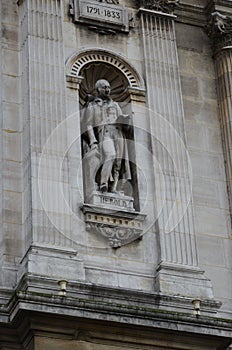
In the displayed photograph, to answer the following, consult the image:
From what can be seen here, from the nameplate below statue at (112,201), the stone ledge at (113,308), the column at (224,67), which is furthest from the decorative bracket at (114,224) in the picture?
the column at (224,67)

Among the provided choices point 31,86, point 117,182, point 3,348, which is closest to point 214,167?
point 117,182

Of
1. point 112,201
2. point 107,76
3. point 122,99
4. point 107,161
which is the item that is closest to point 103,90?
point 122,99

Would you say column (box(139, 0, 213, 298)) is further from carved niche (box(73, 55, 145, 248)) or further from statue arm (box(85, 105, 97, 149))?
statue arm (box(85, 105, 97, 149))

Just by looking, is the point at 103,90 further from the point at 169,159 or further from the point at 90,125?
the point at 169,159

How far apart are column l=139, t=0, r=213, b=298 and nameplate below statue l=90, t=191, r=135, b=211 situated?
25.9 inches

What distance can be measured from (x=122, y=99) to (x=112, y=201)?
9.36 ft

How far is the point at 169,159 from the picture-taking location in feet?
97.2

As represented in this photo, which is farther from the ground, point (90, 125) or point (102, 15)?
point (102, 15)

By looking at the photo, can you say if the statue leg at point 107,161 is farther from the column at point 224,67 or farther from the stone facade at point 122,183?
the column at point 224,67

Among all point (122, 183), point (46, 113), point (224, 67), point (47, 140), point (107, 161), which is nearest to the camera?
point (47, 140)

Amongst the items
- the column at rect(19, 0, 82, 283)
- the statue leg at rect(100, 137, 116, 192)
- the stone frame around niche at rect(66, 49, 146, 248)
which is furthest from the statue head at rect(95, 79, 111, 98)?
the statue leg at rect(100, 137, 116, 192)

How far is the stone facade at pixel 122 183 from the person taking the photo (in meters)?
26.3

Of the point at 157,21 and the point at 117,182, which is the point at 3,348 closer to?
the point at 117,182

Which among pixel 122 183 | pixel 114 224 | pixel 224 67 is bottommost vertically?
pixel 114 224
